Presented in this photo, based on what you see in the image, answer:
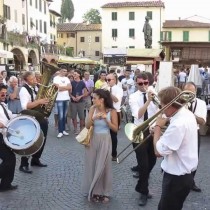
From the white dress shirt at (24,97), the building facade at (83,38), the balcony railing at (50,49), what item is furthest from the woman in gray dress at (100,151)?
the building facade at (83,38)

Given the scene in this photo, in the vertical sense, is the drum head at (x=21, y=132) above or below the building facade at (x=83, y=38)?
below

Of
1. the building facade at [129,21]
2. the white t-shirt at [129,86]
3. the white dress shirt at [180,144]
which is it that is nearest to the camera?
the white dress shirt at [180,144]

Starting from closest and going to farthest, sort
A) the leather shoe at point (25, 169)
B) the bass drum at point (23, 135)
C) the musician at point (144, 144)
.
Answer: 1. the musician at point (144, 144)
2. the bass drum at point (23, 135)
3. the leather shoe at point (25, 169)

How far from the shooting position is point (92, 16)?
90688 mm

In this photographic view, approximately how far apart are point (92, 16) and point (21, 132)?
285ft

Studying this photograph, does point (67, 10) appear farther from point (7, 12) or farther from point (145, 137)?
point (145, 137)

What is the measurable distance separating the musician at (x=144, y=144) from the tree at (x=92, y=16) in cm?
8582

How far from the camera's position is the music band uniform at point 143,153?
5.57 m

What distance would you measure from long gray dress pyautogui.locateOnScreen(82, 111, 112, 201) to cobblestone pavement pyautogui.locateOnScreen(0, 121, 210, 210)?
0.21m

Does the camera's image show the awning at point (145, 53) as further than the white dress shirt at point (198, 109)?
Yes

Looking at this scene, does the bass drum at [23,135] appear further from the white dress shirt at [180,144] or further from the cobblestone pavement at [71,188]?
the white dress shirt at [180,144]

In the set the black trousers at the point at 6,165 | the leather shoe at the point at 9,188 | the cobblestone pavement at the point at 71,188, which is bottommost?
the cobblestone pavement at the point at 71,188

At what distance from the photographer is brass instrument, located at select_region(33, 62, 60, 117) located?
722 cm

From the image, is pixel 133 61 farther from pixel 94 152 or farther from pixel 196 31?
pixel 196 31
